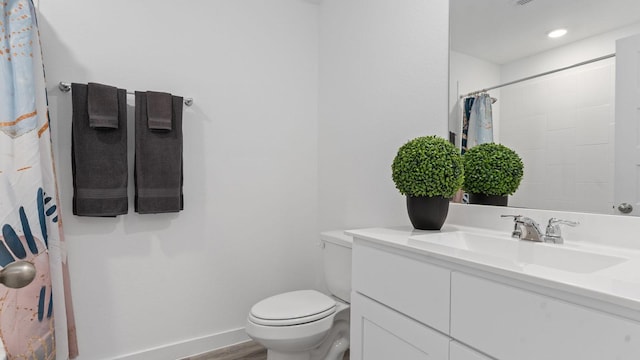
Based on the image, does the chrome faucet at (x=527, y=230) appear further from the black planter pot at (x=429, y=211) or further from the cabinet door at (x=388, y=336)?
the cabinet door at (x=388, y=336)

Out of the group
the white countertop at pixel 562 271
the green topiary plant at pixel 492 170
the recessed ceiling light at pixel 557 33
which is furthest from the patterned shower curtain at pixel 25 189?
the recessed ceiling light at pixel 557 33

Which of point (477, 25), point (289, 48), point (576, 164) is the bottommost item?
point (576, 164)

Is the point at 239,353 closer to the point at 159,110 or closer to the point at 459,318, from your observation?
the point at 159,110

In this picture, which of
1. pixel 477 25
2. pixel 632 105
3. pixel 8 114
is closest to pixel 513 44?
pixel 477 25

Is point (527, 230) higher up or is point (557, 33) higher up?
point (557, 33)

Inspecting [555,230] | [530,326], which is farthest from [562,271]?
[555,230]

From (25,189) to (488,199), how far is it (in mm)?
1923

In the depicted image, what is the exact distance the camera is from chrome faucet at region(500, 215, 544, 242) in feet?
3.49

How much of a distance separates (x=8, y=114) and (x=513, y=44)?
6.78 feet

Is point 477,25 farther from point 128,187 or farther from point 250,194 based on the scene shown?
point 128,187

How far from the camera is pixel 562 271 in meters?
0.76

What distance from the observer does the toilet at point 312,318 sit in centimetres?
150

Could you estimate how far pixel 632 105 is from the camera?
3.30ft

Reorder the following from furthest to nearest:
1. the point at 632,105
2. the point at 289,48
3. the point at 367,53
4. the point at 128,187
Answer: the point at 289,48 → the point at 367,53 → the point at 128,187 → the point at 632,105
